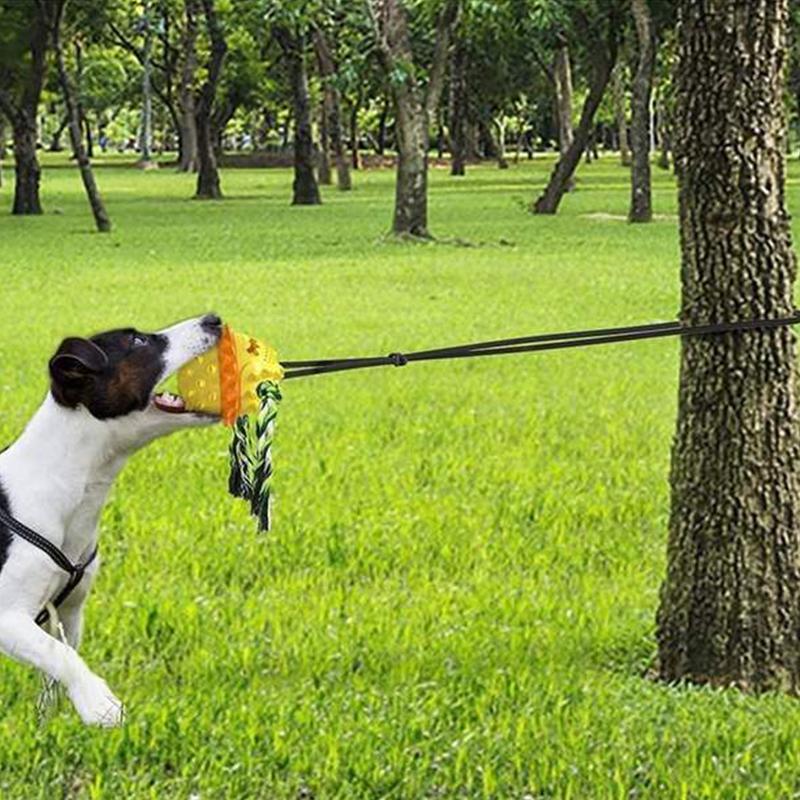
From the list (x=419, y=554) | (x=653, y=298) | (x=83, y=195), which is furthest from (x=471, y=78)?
(x=419, y=554)

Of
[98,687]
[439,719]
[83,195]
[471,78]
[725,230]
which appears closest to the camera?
[98,687]

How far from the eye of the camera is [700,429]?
5.24 metres

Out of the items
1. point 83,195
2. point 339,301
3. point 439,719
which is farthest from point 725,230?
point 83,195

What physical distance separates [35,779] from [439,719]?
1.03m

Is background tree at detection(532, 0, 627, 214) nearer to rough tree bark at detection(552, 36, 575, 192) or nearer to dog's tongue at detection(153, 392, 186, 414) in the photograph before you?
rough tree bark at detection(552, 36, 575, 192)

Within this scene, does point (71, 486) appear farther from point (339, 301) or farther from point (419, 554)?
point (339, 301)

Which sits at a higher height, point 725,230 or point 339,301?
point 725,230

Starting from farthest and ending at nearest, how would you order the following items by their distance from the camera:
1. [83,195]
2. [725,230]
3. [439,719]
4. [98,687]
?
1. [83,195]
2. [725,230]
3. [439,719]
4. [98,687]

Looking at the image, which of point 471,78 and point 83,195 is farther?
point 471,78

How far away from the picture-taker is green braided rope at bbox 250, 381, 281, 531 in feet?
14.7

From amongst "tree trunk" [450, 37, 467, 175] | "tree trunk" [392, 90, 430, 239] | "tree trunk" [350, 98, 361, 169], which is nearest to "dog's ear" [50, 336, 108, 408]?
"tree trunk" [392, 90, 430, 239]

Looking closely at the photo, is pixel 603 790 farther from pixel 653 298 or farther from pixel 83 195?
pixel 83 195

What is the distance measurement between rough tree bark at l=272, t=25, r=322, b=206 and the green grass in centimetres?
2421

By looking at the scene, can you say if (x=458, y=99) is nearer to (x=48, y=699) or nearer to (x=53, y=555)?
(x=48, y=699)
